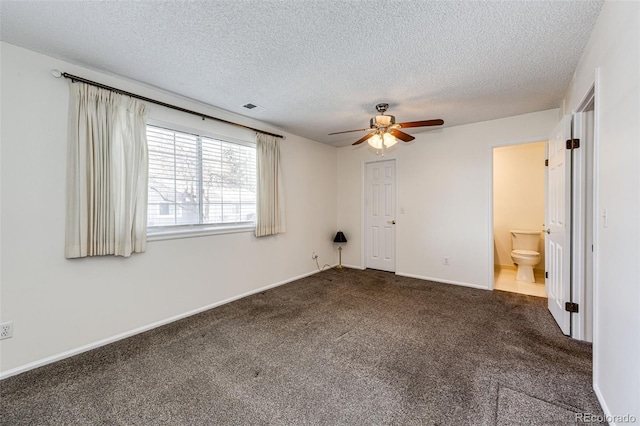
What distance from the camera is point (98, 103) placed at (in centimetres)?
234

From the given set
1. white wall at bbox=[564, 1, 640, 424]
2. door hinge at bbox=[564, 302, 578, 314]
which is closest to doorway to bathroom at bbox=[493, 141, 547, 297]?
door hinge at bbox=[564, 302, 578, 314]

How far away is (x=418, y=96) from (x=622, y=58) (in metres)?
1.70

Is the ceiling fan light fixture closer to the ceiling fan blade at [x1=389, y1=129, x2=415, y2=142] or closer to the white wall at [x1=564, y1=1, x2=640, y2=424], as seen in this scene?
the ceiling fan blade at [x1=389, y1=129, x2=415, y2=142]

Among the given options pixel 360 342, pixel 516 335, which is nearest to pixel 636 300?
Answer: pixel 516 335

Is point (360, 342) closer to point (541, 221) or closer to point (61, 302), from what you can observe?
point (61, 302)

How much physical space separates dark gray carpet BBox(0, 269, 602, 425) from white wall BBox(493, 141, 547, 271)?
235cm

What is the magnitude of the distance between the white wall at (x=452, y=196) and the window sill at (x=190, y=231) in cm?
271

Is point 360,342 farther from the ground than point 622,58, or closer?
closer

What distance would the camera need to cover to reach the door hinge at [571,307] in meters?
2.39

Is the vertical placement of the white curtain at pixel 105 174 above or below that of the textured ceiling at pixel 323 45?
below

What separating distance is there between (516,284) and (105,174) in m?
5.39

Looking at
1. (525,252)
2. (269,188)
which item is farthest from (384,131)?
(525,252)

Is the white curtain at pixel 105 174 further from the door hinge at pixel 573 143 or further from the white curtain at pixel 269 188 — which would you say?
the door hinge at pixel 573 143

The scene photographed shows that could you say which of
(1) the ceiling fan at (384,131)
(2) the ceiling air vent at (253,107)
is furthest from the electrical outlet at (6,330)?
(1) the ceiling fan at (384,131)
